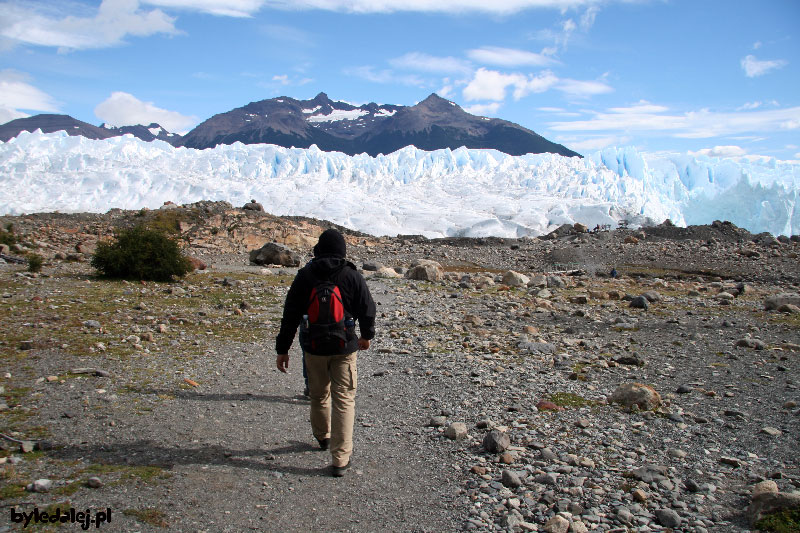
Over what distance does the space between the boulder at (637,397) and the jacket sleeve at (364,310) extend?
3444 millimetres

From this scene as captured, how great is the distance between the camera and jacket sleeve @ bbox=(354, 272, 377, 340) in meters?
4.64

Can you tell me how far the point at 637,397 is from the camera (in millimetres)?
6285

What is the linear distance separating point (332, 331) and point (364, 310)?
36 centimetres

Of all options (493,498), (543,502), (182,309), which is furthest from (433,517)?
(182,309)

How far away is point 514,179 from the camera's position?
292ft

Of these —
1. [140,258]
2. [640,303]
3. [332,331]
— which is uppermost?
[332,331]

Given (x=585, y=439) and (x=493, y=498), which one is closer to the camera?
(x=493, y=498)

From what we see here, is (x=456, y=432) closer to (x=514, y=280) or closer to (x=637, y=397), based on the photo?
(x=637, y=397)

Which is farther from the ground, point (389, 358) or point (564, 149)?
point (564, 149)

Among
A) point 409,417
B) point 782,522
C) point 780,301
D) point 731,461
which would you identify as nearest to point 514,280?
point 780,301

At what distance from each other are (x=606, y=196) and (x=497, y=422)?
252 feet

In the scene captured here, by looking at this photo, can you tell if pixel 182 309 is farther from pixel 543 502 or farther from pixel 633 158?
pixel 633 158

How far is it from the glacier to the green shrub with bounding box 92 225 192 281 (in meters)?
51.2

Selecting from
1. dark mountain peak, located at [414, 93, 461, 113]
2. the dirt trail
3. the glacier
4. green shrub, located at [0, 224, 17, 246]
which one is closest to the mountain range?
dark mountain peak, located at [414, 93, 461, 113]
